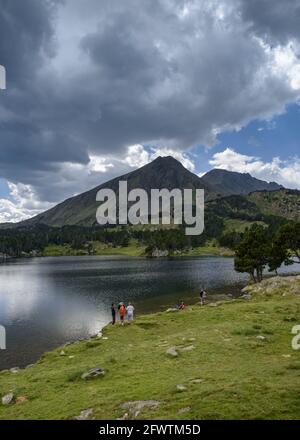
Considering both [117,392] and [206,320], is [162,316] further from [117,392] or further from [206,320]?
[117,392]

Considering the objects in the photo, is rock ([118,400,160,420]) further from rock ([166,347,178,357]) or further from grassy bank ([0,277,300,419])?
rock ([166,347,178,357])

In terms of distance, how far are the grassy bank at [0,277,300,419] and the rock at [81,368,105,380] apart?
0.42m

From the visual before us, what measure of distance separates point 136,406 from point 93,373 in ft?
29.5

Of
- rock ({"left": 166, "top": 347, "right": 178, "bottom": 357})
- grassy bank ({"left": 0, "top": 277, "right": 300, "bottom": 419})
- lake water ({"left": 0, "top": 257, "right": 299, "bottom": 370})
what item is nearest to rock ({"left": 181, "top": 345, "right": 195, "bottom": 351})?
grassy bank ({"left": 0, "top": 277, "right": 300, "bottom": 419})

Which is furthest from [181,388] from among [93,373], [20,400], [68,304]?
[68,304]

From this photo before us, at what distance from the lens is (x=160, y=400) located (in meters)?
19.0

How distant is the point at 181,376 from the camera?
2342cm

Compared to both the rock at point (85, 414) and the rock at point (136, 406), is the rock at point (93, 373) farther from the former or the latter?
the rock at point (136, 406)

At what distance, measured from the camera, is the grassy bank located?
17281 mm

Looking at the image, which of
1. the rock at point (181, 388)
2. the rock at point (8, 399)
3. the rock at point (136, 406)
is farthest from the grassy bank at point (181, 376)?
the rock at point (8, 399)

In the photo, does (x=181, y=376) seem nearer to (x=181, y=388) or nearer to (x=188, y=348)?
(x=181, y=388)

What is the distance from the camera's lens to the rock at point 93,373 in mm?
26525

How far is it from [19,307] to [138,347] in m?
66.6

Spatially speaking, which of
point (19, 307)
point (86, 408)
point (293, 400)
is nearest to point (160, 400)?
point (86, 408)
